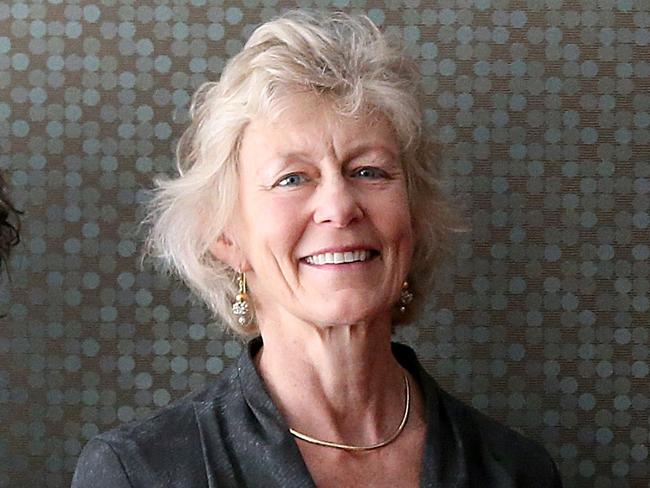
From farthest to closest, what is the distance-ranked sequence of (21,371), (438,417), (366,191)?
(21,371), (438,417), (366,191)

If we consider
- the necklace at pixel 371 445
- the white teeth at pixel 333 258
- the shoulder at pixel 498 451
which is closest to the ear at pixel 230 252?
the white teeth at pixel 333 258

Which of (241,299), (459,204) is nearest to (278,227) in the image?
(241,299)

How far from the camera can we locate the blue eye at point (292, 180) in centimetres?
124

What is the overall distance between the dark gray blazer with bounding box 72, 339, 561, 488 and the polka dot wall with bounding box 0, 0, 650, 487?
210 millimetres

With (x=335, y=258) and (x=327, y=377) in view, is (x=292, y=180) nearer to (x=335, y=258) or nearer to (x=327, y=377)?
(x=335, y=258)

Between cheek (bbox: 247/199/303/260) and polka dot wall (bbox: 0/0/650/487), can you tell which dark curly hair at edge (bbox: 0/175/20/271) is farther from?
cheek (bbox: 247/199/303/260)

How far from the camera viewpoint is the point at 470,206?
1.57m

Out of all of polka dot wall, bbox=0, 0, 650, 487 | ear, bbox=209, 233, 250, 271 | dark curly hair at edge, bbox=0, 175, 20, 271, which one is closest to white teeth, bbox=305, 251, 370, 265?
ear, bbox=209, 233, 250, 271

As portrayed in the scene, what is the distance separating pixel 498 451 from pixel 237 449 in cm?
37

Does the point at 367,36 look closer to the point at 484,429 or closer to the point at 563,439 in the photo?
the point at 484,429

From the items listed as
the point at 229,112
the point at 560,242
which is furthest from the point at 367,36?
the point at 560,242

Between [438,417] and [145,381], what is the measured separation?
1.47ft

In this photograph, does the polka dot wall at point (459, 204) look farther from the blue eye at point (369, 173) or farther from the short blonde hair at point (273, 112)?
the blue eye at point (369, 173)

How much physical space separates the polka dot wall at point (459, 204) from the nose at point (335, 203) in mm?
355
